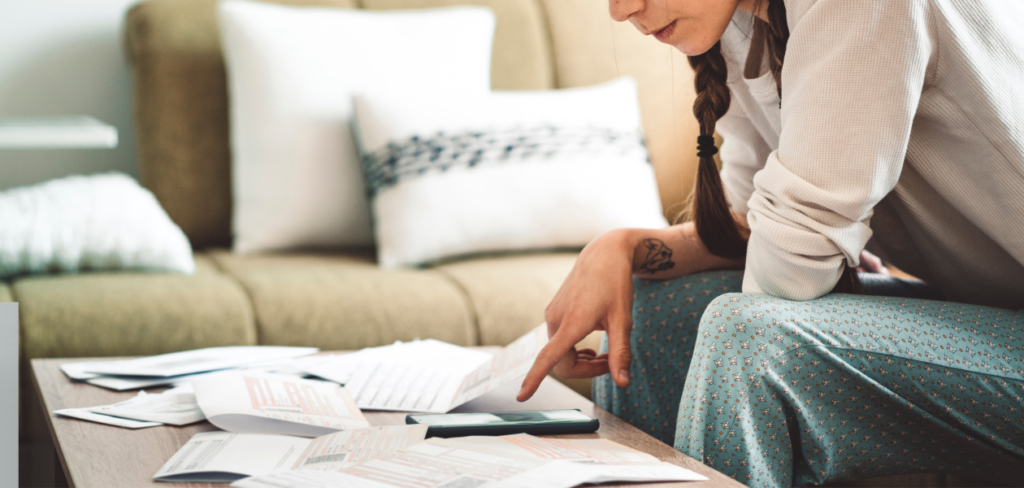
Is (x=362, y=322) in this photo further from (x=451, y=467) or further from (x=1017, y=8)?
(x=1017, y=8)

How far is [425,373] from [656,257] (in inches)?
12.8

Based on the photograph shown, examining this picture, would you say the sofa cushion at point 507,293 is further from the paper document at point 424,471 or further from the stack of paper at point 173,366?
the paper document at point 424,471

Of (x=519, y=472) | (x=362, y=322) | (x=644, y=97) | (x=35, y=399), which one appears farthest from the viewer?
(x=644, y=97)

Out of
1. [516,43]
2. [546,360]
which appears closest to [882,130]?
[546,360]

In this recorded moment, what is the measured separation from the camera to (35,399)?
131 centimetres

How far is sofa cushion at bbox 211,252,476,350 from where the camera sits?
1389 mm

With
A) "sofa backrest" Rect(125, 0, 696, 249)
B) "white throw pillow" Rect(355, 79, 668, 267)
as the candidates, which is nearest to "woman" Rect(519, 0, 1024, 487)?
"white throw pillow" Rect(355, 79, 668, 267)

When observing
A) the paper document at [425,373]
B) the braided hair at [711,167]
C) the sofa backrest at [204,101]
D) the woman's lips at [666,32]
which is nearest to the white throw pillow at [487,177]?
the sofa backrest at [204,101]

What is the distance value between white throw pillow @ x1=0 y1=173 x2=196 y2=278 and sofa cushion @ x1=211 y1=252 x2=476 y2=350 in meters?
0.17

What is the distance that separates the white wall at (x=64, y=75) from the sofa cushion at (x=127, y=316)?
2.55 feet

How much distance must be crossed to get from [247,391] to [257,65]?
112 centimetres

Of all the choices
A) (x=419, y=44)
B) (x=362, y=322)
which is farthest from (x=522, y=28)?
(x=362, y=322)

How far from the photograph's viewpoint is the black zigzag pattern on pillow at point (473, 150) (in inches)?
68.4

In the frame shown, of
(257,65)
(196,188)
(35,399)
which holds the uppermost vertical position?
(257,65)
